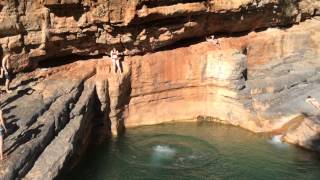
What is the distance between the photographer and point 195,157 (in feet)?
57.9

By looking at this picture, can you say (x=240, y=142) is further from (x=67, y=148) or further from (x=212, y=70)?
(x=67, y=148)

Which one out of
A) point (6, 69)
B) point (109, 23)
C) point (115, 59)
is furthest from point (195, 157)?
point (6, 69)

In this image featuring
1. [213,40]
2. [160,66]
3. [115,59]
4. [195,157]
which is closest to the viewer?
[195,157]

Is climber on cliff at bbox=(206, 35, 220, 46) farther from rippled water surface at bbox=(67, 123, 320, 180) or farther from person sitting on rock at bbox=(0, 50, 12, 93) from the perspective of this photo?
person sitting on rock at bbox=(0, 50, 12, 93)

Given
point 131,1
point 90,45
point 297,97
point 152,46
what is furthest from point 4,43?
point 297,97

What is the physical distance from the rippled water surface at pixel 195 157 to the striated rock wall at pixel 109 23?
349 cm

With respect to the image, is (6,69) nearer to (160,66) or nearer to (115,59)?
(115,59)

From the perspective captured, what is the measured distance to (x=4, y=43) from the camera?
1688 cm

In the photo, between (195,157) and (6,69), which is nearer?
(6,69)

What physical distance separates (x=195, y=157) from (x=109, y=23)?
5.39 m

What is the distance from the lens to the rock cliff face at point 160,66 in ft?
55.3

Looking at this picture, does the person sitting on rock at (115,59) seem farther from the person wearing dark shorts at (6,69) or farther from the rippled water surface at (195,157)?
the person wearing dark shorts at (6,69)

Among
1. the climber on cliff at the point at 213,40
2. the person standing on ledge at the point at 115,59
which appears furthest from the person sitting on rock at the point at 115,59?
the climber on cliff at the point at 213,40

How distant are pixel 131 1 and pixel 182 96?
4722 millimetres
